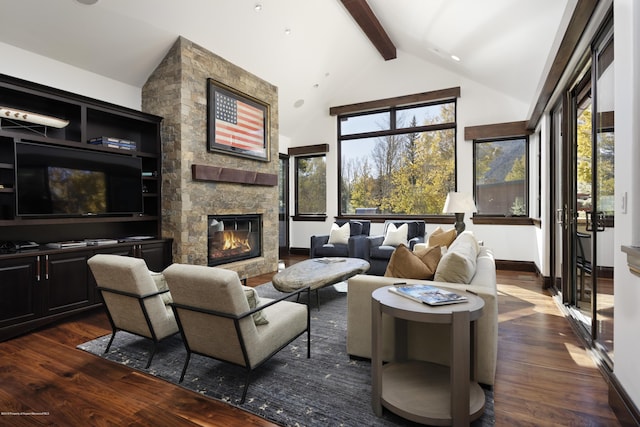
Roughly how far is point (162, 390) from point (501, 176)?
241 inches

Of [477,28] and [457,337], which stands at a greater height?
[477,28]

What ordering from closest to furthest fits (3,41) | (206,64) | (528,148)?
(3,41)
(206,64)
(528,148)

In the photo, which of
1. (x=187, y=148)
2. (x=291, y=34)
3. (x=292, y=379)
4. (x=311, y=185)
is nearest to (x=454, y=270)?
(x=292, y=379)

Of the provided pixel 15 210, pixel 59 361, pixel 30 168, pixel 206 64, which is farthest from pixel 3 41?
pixel 59 361

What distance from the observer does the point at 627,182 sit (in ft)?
5.74

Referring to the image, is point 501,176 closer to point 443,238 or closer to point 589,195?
point 443,238

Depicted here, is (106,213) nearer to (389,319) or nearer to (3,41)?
(3,41)

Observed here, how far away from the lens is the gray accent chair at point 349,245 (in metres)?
5.60

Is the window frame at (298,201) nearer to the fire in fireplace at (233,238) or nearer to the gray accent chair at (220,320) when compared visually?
the fire in fireplace at (233,238)

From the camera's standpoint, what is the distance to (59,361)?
2.55 meters

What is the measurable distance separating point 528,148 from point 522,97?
0.92m

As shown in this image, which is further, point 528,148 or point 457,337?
point 528,148

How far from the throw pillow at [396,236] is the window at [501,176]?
1.69m

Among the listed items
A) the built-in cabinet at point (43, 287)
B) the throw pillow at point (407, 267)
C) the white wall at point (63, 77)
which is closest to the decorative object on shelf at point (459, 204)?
the throw pillow at point (407, 267)
